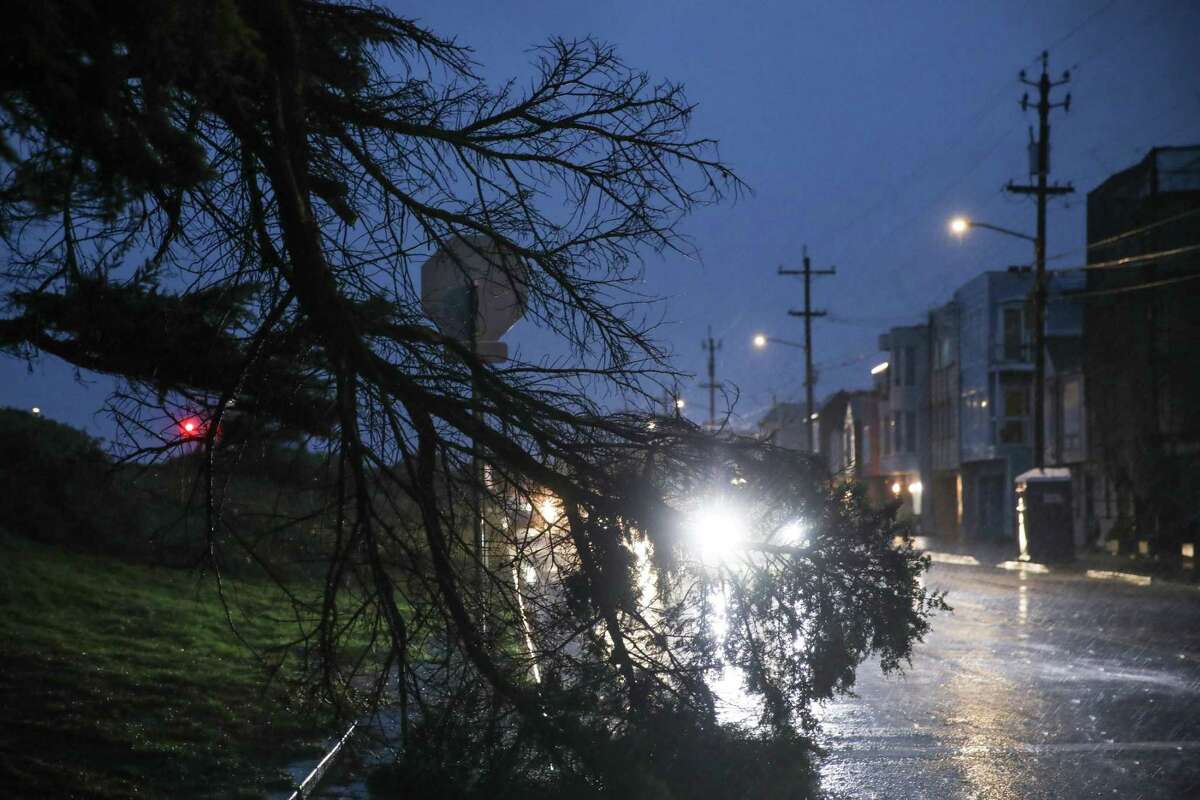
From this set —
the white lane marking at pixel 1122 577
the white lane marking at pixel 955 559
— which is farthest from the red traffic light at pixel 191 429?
the white lane marking at pixel 955 559

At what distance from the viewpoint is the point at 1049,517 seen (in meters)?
33.0

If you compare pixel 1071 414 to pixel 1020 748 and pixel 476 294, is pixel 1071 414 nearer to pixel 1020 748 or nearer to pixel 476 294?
pixel 1020 748

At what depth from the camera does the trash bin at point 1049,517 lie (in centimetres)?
3284

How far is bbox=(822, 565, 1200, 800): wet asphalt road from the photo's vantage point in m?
7.60

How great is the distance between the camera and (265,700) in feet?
29.7

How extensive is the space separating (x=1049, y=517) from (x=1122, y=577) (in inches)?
189

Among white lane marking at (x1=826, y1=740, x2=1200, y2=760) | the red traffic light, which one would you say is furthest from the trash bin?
the red traffic light

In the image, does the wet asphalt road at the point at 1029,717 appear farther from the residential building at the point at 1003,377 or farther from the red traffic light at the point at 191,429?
the residential building at the point at 1003,377

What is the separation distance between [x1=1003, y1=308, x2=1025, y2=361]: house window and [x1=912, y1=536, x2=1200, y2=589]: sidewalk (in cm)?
867

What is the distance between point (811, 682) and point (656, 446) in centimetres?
194

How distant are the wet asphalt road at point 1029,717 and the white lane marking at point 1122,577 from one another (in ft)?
30.5

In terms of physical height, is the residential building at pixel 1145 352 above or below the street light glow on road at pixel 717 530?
above

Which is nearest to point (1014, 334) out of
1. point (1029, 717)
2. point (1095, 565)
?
point (1095, 565)

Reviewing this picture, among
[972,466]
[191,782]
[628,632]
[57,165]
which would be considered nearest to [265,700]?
[191,782]
